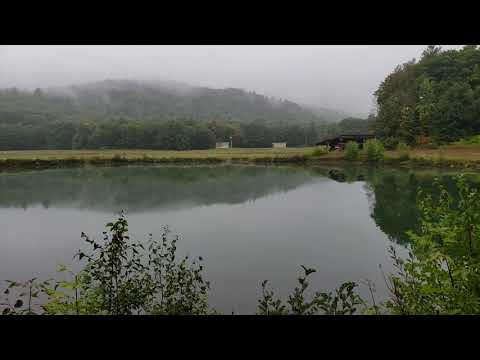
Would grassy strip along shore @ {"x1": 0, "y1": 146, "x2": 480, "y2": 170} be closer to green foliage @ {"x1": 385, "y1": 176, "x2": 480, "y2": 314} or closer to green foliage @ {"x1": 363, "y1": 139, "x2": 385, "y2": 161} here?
green foliage @ {"x1": 363, "y1": 139, "x2": 385, "y2": 161}

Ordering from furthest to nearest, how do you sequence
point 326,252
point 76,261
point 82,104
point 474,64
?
point 82,104, point 474,64, point 326,252, point 76,261

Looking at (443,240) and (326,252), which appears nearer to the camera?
(443,240)

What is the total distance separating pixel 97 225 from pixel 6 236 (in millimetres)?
3355

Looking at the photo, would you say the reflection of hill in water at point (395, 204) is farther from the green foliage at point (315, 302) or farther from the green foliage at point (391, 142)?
the green foliage at point (391, 142)

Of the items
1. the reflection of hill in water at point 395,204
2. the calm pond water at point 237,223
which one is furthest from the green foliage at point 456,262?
the reflection of hill in water at point 395,204

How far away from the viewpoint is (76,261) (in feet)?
31.9

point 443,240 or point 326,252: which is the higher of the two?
point 443,240

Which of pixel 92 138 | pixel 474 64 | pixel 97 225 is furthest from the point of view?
pixel 92 138

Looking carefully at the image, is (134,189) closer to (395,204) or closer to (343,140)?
(395,204)

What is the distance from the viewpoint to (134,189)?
90.2ft

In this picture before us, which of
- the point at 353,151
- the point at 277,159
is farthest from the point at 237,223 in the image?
the point at 277,159
